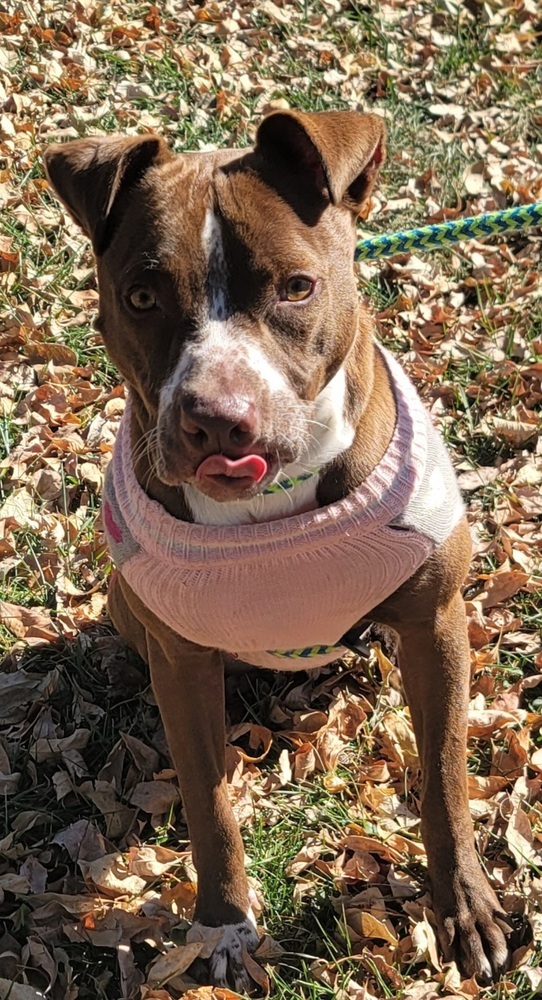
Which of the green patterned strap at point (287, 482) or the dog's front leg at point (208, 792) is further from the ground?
the green patterned strap at point (287, 482)

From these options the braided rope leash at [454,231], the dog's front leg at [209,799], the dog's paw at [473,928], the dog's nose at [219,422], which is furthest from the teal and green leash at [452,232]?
the dog's nose at [219,422]

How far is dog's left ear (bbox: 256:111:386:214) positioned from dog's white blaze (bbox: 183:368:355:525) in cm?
48

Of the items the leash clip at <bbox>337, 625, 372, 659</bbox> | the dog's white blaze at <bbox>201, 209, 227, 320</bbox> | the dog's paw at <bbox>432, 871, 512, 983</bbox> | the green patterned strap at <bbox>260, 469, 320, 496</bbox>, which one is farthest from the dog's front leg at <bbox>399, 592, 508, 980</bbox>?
the dog's white blaze at <bbox>201, 209, 227, 320</bbox>

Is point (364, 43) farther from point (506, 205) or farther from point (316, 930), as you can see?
point (316, 930)

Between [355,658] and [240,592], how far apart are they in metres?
1.33

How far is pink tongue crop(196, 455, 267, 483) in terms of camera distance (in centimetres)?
265

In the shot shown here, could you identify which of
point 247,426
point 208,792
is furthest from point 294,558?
point 208,792

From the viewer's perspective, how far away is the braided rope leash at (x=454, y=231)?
12.5 ft

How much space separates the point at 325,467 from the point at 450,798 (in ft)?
3.57

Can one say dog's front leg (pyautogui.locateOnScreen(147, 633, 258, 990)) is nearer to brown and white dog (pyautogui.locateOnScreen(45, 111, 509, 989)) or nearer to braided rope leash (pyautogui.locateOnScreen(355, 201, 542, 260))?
brown and white dog (pyautogui.locateOnScreen(45, 111, 509, 989))

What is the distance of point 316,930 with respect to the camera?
11.6 ft

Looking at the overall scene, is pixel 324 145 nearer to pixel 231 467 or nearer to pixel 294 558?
pixel 231 467

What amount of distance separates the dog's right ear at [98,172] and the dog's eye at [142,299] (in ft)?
0.74

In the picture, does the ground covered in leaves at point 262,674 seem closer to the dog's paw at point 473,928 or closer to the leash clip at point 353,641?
the dog's paw at point 473,928
